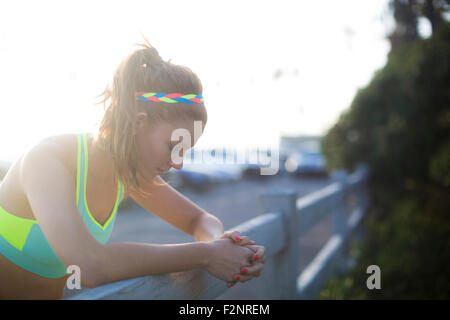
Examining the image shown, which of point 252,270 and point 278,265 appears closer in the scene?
point 252,270

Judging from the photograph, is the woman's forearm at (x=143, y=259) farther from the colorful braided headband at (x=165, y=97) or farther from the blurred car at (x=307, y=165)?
the blurred car at (x=307, y=165)

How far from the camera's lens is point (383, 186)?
8.18 metres

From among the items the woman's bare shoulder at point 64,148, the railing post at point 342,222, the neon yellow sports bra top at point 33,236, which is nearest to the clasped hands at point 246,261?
the neon yellow sports bra top at point 33,236

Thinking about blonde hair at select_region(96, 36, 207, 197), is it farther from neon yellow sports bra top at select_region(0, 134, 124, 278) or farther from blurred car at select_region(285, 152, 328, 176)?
blurred car at select_region(285, 152, 328, 176)

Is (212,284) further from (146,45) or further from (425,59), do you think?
(425,59)

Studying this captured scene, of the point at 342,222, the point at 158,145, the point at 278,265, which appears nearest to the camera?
the point at 158,145

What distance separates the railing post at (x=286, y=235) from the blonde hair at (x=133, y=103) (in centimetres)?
135

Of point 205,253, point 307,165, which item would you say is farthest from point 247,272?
point 307,165

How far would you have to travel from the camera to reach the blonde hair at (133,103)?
1316 millimetres

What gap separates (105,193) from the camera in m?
1.44

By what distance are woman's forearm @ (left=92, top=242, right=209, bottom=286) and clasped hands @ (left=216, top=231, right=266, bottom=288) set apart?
132 mm

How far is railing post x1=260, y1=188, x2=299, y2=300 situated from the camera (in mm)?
2619

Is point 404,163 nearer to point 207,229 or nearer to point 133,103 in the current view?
point 207,229

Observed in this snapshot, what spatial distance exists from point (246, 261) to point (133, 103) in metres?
0.65
